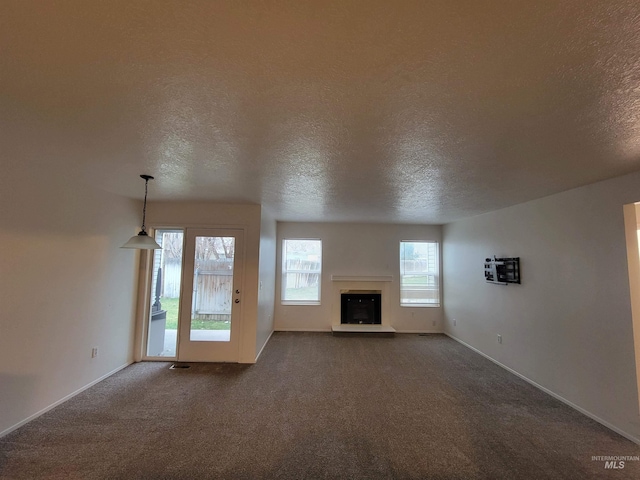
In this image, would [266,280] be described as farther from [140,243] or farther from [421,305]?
[421,305]

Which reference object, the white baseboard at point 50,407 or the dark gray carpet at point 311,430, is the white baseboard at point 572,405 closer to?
the dark gray carpet at point 311,430

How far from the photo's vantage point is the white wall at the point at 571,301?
2.62m

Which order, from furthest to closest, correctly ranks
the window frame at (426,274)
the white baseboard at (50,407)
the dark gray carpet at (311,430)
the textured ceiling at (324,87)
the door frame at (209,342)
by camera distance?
the window frame at (426,274) < the door frame at (209,342) < the white baseboard at (50,407) < the dark gray carpet at (311,430) < the textured ceiling at (324,87)

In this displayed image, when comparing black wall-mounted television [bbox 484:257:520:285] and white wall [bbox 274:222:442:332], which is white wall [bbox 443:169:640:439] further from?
white wall [bbox 274:222:442:332]

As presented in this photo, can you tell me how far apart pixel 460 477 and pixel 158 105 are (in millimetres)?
3145

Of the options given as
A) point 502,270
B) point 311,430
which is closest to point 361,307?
Result: point 502,270

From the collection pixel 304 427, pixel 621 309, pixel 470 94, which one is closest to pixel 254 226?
pixel 304 427

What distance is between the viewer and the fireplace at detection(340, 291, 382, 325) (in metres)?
6.23

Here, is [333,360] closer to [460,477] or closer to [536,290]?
[460,477]

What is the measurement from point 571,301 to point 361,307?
3760mm

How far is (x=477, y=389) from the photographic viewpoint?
342 cm

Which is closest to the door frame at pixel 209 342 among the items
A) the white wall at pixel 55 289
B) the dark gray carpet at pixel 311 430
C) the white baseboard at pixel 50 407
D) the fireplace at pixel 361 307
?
the dark gray carpet at pixel 311 430

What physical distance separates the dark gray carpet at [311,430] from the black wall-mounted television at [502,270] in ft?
4.32

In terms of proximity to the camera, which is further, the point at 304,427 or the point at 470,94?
the point at 304,427
